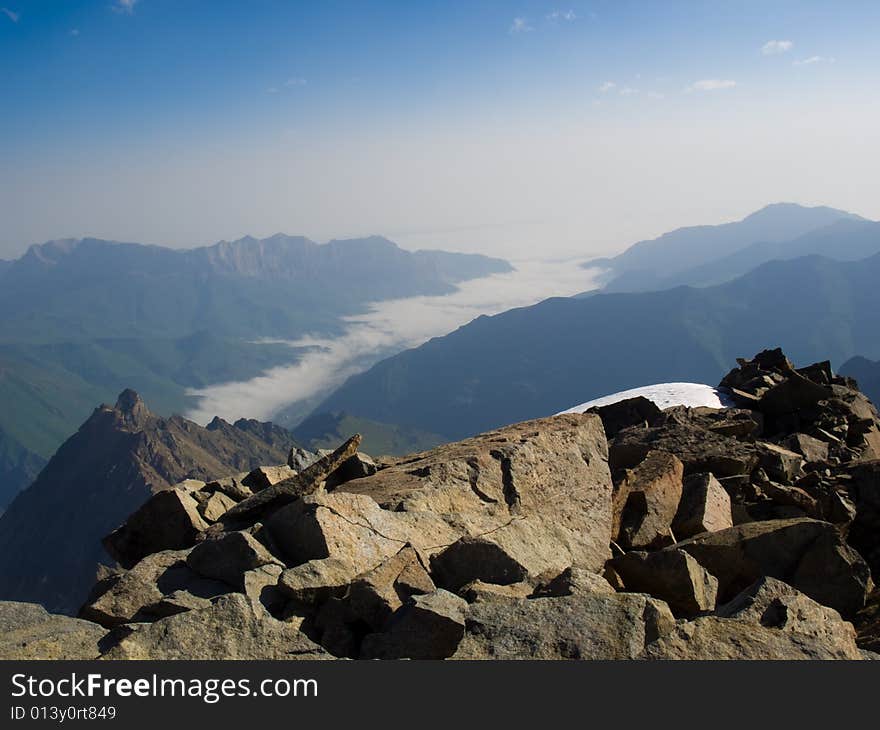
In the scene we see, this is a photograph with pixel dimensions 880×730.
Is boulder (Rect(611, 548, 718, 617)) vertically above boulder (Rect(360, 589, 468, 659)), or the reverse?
boulder (Rect(360, 589, 468, 659))

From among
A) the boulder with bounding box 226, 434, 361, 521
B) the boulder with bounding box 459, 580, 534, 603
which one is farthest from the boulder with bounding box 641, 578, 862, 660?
the boulder with bounding box 226, 434, 361, 521

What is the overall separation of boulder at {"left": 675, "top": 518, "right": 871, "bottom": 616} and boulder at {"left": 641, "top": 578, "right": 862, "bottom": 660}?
3.53 meters

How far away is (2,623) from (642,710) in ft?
28.4

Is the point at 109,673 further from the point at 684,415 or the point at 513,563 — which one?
the point at 684,415

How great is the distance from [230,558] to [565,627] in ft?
17.2

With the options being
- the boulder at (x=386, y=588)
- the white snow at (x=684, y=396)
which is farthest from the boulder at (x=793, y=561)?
the white snow at (x=684, y=396)

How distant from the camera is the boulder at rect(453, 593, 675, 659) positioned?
27.0 ft

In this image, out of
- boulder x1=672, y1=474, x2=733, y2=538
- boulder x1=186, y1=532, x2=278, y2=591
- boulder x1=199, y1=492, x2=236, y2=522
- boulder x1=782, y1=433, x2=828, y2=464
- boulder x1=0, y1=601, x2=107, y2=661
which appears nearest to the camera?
boulder x1=0, y1=601, x2=107, y2=661

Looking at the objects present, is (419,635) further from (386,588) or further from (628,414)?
(628,414)

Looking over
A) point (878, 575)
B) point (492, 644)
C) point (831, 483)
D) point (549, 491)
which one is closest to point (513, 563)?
point (492, 644)

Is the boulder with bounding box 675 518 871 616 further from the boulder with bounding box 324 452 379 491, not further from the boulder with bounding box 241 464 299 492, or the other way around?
the boulder with bounding box 241 464 299 492

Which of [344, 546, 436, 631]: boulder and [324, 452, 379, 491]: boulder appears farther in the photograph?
[324, 452, 379, 491]: boulder

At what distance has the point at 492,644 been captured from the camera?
8.27 m

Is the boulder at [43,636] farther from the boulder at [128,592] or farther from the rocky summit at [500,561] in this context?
the boulder at [128,592]
